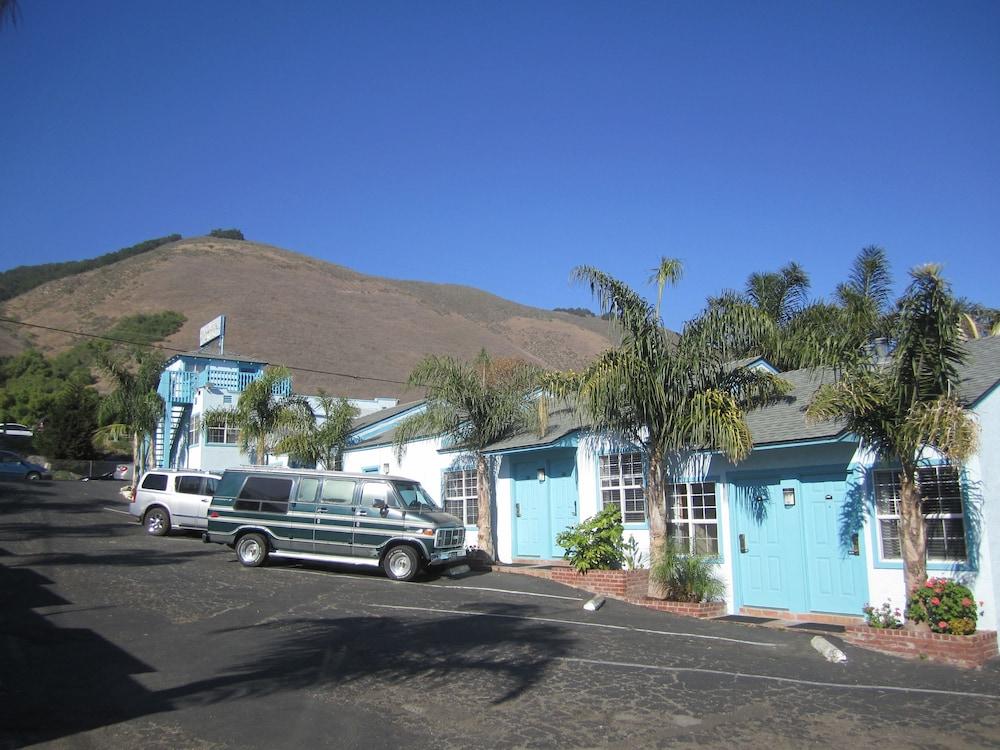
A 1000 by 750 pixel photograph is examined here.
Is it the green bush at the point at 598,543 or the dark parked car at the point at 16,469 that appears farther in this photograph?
the dark parked car at the point at 16,469

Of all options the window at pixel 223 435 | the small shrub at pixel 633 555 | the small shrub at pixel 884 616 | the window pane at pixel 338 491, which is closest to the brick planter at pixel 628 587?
the small shrub at pixel 633 555

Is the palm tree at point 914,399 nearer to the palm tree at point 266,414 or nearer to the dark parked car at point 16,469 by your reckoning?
the palm tree at point 266,414

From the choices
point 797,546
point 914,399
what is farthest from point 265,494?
point 914,399

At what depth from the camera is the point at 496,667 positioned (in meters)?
8.81

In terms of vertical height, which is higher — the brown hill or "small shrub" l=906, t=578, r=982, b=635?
the brown hill

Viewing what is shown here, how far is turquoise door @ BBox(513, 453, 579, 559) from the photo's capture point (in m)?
17.6

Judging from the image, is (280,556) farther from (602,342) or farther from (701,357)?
(602,342)

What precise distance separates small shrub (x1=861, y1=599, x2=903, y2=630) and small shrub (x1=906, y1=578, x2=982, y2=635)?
34 cm

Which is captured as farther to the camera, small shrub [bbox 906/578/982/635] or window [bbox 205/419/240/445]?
window [bbox 205/419/240/445]

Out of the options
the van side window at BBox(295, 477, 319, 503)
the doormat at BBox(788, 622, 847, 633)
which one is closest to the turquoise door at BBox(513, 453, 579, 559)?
the van side window at BBox(295, 477, 319, 503)

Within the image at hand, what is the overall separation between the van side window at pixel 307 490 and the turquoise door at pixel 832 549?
908 centimetres

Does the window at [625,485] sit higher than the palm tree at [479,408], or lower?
lower

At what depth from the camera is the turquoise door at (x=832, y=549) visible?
11.9m

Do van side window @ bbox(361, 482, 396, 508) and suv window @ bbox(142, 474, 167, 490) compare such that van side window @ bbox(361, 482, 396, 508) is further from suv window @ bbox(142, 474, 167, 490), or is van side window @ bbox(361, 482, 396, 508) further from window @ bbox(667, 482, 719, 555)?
suv window @ bbox(142, 474, 167, 490)
